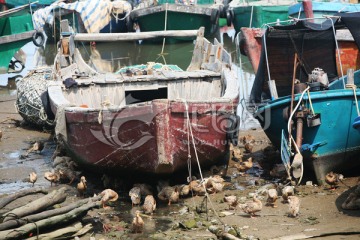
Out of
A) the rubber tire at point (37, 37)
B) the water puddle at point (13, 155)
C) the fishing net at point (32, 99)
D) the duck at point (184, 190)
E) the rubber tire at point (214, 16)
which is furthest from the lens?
the rubber tire at point (214, 16)

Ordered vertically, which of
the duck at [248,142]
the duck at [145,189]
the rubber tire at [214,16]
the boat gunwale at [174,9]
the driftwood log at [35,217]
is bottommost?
the duck at [145,189]

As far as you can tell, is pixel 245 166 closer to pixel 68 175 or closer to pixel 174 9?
pixel 68 175

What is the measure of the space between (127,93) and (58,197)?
401cm

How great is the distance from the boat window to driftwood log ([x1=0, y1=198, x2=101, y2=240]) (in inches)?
159

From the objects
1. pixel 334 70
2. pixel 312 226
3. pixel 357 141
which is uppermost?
pixel 334 70

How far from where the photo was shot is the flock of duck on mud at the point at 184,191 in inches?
304

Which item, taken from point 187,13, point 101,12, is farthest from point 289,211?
point 101,12

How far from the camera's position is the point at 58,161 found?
10.5m

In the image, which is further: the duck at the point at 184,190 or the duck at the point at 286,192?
the duck at the point at 184,190

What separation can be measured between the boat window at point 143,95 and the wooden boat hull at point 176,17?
13437 millimetres

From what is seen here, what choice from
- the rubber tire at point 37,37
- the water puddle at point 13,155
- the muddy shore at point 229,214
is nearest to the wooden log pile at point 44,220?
the muddy shore at point 229,214

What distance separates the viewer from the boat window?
11.5 metres

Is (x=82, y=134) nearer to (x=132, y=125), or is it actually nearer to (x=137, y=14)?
(x=132, y=125)

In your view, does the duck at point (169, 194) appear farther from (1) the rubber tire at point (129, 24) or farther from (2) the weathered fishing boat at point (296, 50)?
(1) the rubber tire at point (129, 24)
